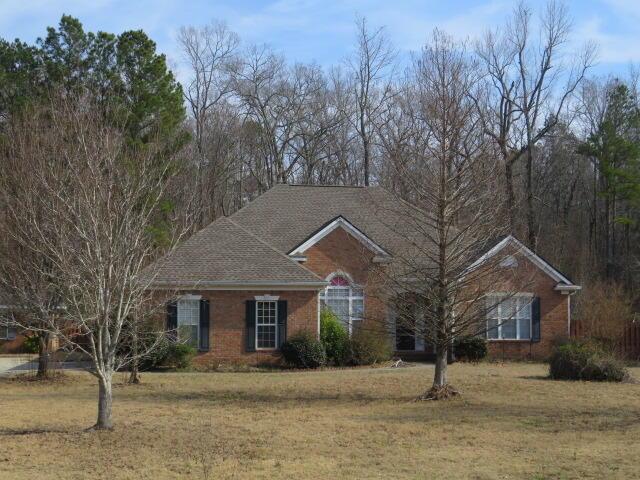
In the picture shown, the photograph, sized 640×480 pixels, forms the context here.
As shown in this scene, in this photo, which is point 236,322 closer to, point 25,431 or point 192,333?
point 192,333

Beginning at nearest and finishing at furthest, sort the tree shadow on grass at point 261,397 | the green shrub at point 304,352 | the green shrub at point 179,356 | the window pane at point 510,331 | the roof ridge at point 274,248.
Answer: the tree shadow on grass at point 261,397
the green shrub at point 179,356
the green shrub at point 304,352
the roof ridge at point 274,248
the window pane at point 510,331

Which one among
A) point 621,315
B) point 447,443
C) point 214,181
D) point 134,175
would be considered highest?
point 214,181

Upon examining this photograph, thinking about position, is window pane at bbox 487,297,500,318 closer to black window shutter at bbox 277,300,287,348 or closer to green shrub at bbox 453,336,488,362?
green shrub at bbox 453,336,488,362

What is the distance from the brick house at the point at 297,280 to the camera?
2747 centimetres

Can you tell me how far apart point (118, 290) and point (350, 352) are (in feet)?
47.4

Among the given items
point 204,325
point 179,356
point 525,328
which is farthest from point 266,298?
point 525,328

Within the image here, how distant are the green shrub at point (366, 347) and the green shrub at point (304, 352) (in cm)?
104

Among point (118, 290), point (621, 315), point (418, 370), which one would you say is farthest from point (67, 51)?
point (621, 315)

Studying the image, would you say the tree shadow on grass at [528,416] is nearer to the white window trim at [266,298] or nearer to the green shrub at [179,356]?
the green shrub at [179,356]

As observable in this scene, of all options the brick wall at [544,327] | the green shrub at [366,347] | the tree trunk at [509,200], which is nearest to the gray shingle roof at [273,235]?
the green shrub at [366,347]

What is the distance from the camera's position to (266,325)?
1096 inches

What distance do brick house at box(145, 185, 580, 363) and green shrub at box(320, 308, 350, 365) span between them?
0.98 ft

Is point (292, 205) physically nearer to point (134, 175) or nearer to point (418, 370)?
point (418, 370)

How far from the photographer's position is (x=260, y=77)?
55.6 meters
